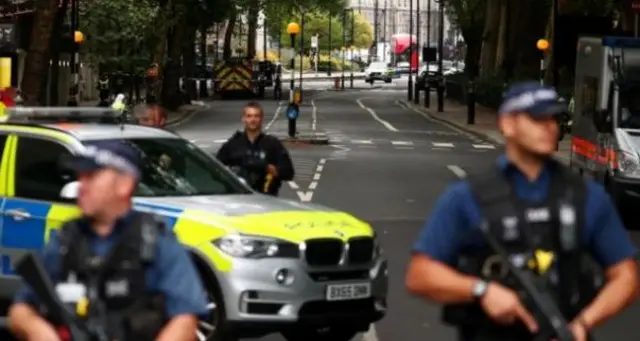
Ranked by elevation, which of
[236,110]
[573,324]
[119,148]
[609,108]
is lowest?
[236,110]

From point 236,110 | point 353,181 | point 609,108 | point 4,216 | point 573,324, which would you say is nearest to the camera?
point 573,324

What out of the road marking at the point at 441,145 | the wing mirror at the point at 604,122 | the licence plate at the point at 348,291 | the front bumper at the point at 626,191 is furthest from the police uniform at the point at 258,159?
the road marking at the point at 441,145

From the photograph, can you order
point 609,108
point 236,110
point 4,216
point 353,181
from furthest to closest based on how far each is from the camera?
1. point 236,110
2. point 353,181
3. point 609,108
4. point 4,216

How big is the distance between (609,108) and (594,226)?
17.7 meters

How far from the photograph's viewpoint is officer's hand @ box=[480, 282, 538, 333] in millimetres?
4852

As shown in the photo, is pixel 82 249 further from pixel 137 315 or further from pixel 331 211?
pixel 331 211

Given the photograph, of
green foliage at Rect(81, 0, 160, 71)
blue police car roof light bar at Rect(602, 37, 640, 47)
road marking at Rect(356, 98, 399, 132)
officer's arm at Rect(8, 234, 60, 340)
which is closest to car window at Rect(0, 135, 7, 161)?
officer's arm at Rect(8, 234, 60, 340)

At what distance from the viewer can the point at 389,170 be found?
31.0 m

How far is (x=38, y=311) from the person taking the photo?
16.5 feet

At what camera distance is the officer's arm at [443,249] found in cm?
504

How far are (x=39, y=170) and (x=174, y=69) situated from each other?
173 feet

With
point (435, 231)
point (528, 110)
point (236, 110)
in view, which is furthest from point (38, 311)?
point (236, 110)

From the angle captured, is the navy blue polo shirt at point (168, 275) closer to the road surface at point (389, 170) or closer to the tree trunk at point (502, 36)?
the road surface at point (389, 170)

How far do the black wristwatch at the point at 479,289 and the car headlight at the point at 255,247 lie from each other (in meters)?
4.73
